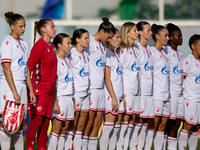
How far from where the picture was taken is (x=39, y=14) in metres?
8.68

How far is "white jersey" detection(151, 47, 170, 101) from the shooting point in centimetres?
620

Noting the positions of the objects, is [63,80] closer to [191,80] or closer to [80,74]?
[80,74]

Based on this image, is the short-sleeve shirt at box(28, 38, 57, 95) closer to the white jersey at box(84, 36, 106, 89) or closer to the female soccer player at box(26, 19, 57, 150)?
the female soccer player at box(26, 19, 57, 150)

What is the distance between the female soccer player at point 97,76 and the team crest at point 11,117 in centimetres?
139

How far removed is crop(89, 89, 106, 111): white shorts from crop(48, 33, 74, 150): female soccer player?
0.47 m

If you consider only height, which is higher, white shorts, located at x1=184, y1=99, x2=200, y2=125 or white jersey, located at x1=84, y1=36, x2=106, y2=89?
white jersey, located at x1=84, y1=36, x2=106, y2=89

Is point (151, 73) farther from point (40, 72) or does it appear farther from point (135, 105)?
point (40, 72)

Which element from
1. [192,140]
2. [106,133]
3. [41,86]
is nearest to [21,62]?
[41,86]

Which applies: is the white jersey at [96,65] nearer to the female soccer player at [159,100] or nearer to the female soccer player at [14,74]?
the female soccer player at [159,100]

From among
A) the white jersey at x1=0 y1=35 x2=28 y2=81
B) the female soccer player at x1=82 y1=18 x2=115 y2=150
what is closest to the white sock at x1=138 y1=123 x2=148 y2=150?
the female soccer player at x1=82 y1=18 x2=115 y2=150

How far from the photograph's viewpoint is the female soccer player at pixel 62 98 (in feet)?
16.5

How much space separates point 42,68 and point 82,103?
987mm

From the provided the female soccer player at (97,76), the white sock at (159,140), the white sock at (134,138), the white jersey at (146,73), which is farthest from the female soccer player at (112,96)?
the white sock at (159,140)

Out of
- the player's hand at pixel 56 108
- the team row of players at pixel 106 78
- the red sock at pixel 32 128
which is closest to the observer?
the red sock at pixel 32 128
